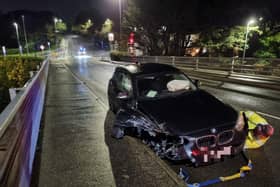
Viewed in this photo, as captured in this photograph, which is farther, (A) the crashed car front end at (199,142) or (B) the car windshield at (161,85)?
(B) the car windshield at (161,85)

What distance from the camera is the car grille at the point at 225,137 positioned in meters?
3.38

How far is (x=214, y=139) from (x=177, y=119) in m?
0.65

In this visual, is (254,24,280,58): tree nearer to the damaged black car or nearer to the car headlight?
the damaged black car

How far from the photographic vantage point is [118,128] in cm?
466

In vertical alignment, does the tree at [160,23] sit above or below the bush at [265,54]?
above

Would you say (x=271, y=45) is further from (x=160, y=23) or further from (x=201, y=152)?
(x=201, y=152)

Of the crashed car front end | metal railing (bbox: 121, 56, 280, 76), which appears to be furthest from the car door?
metal railing (bbox: 121, 56, 280, 76)

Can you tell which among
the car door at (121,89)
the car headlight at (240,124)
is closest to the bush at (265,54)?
the car door at (121,89)

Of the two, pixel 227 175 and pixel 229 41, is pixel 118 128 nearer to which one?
pixel 227 175

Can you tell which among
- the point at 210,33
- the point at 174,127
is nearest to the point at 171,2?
the point at 210,33

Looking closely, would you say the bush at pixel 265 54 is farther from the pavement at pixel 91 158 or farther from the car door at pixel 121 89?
the pavement at pixel 91 158

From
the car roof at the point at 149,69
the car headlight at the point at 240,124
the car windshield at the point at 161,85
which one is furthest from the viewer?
the car roof at the point at 149,69

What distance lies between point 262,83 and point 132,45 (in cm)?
2513

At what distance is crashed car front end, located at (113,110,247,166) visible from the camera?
3287 mm
